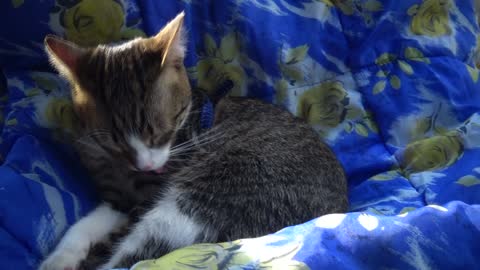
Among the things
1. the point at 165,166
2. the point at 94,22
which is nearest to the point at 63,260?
the point at 165,166

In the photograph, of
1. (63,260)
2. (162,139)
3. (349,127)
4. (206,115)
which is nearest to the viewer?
(63,260)

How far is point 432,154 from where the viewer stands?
61.7 inches

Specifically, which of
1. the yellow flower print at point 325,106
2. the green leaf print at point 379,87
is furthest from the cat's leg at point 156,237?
the green leaf print at point 379,87

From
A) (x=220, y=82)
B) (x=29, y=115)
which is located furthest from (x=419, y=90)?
(x=29, y=115)

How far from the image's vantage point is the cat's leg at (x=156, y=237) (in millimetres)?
1159

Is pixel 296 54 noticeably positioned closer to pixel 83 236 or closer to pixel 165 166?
pixel 165 166

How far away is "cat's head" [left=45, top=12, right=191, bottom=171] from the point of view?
48.2 inches

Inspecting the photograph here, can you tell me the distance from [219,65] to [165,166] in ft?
1.39

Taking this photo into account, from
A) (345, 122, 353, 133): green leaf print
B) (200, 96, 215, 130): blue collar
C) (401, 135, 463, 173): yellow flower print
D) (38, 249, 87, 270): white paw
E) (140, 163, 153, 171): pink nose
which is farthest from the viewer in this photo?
(345, 122, 353, 133): green leaf print

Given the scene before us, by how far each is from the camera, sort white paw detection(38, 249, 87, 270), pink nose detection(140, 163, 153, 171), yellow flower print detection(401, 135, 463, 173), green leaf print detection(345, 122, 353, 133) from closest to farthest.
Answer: white paw detection(38, 249, 87, 270), pink nose detection(140, 163, 153, 171), yellow flower print detection(401, 135, 463, 173), green leaf print detection(345, 122, 353, 133)

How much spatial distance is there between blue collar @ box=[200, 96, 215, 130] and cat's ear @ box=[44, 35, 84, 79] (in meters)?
0.32

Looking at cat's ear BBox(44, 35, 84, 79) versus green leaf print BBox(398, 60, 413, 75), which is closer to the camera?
cat's ear BBox(44, 35, 84, 79)

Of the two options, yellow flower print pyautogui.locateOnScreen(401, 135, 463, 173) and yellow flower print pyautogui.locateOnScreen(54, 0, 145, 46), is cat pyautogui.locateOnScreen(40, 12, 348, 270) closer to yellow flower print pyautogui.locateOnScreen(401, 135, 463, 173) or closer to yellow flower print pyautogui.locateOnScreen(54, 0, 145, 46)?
yellow flower print pyautogui.locateOnScreen(54, 0, 145, 46)

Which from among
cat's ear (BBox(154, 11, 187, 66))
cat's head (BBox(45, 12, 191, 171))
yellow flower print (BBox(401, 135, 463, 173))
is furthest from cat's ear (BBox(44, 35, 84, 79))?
yellow flower print (BBox(401, 135, 463, 173))
